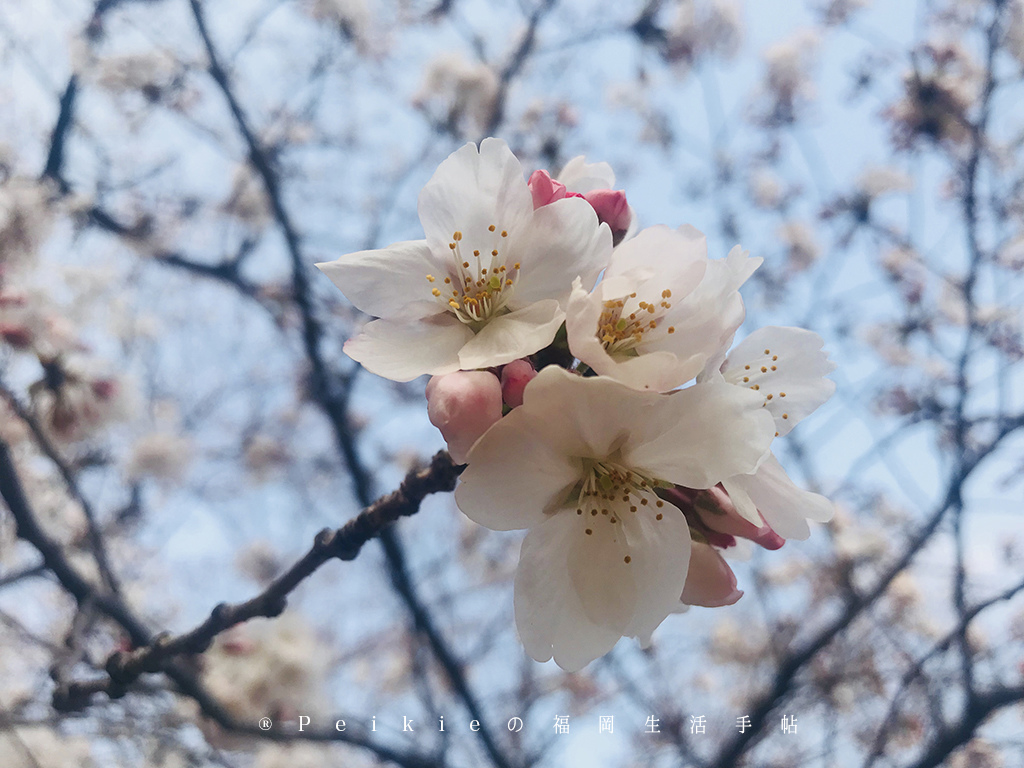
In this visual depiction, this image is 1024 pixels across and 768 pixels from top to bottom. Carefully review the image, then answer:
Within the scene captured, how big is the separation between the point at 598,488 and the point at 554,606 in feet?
0.46

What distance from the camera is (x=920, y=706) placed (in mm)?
2396

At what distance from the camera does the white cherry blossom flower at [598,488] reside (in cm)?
58

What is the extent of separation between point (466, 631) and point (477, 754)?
6.76 ft

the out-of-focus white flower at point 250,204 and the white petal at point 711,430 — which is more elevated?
the out-of-focus white flower at point 250,204

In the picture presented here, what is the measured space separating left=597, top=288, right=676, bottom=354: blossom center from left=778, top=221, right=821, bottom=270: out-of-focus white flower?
4597 millimetres

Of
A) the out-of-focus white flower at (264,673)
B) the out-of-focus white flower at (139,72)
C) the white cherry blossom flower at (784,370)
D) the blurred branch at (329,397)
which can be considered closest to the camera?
the white cherry blossom flower at (784,370)

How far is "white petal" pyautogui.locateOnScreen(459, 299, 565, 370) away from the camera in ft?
1.98

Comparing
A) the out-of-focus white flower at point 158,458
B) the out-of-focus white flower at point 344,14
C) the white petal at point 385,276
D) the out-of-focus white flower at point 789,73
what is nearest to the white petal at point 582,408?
the white petal at point 385,276

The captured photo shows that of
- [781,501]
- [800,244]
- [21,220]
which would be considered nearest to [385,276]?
[781,501]

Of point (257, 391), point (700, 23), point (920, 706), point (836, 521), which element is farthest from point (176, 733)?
point (700, 23)

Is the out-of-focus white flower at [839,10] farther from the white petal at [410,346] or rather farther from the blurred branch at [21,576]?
the blurred branch at [21,576]

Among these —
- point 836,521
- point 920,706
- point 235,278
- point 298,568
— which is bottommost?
point 920,706

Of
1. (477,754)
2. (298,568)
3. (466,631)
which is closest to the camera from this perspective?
(298,568)

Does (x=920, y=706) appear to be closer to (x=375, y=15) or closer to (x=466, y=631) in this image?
(x=466, y=631)
